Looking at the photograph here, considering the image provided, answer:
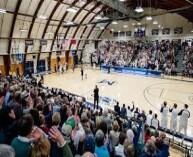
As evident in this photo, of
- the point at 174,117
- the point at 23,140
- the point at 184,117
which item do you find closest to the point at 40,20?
the point at 174,117

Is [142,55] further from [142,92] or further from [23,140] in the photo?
[23,140]

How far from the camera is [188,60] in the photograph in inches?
1056

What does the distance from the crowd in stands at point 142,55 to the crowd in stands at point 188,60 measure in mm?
1342

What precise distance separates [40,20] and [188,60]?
20.1 meters

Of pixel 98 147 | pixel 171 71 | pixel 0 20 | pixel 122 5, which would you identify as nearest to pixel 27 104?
pixel 98 147

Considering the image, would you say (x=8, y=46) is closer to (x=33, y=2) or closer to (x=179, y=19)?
(x=33, y=2)

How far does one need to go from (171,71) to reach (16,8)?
20276mm

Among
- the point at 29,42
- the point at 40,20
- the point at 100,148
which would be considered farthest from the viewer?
the point at 29,42

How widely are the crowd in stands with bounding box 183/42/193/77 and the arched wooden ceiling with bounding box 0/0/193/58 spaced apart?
394cm

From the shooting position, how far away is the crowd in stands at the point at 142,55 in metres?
27.9

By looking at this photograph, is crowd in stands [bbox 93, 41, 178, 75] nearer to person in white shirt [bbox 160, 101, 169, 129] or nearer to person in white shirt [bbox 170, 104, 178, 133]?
person in white shirt [bbox 160, 101, 169, 129]

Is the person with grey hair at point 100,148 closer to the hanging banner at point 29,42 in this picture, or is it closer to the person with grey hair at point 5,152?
the person with grey hair at point 5,152

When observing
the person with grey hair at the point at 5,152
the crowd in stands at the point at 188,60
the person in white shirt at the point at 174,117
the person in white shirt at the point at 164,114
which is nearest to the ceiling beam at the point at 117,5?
the crowd in stands at the point at 188,60

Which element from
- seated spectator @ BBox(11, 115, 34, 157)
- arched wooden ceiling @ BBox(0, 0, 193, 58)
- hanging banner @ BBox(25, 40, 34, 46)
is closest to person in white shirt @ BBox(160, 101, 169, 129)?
seated spectator @ BBox(11, 115, 34, 157)
